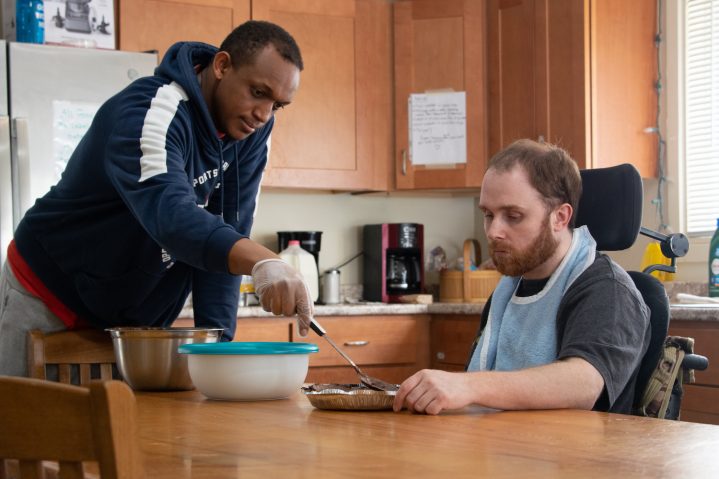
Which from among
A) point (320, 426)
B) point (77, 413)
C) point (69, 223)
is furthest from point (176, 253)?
point (77, 413)

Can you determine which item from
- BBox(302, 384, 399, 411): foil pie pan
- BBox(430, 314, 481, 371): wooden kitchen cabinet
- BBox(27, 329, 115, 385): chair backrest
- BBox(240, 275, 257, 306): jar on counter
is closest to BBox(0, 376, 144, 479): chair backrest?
BBox(302, 384, 399, 411): foil pie pan

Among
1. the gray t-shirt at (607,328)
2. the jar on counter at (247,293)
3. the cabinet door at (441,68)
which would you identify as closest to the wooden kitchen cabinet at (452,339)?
the cabinet door at (441,68)

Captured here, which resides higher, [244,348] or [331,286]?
[244,348]

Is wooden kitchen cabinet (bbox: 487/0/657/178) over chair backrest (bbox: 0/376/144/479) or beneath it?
over

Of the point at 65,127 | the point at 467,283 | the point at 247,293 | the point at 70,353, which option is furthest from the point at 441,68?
the point at 70,353

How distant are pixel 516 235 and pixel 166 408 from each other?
29.6 inches

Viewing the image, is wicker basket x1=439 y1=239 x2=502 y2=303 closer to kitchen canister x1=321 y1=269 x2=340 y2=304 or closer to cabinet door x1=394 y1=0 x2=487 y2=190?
cabinet door x1=394 y1=0 x2=487 y2=190

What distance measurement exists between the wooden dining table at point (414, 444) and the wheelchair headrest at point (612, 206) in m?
0.60

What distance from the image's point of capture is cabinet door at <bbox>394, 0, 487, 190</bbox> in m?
4.29

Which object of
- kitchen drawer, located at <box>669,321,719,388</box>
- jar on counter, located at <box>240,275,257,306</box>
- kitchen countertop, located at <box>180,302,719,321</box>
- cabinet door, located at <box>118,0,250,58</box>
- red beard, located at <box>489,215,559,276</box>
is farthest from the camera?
jar on counter, located at <box>240,275,257,306</box>

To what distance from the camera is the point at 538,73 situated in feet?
13.2

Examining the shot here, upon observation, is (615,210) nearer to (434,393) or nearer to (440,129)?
(434,393)

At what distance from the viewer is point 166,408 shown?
161 cm

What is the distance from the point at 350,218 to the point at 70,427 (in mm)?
3881
